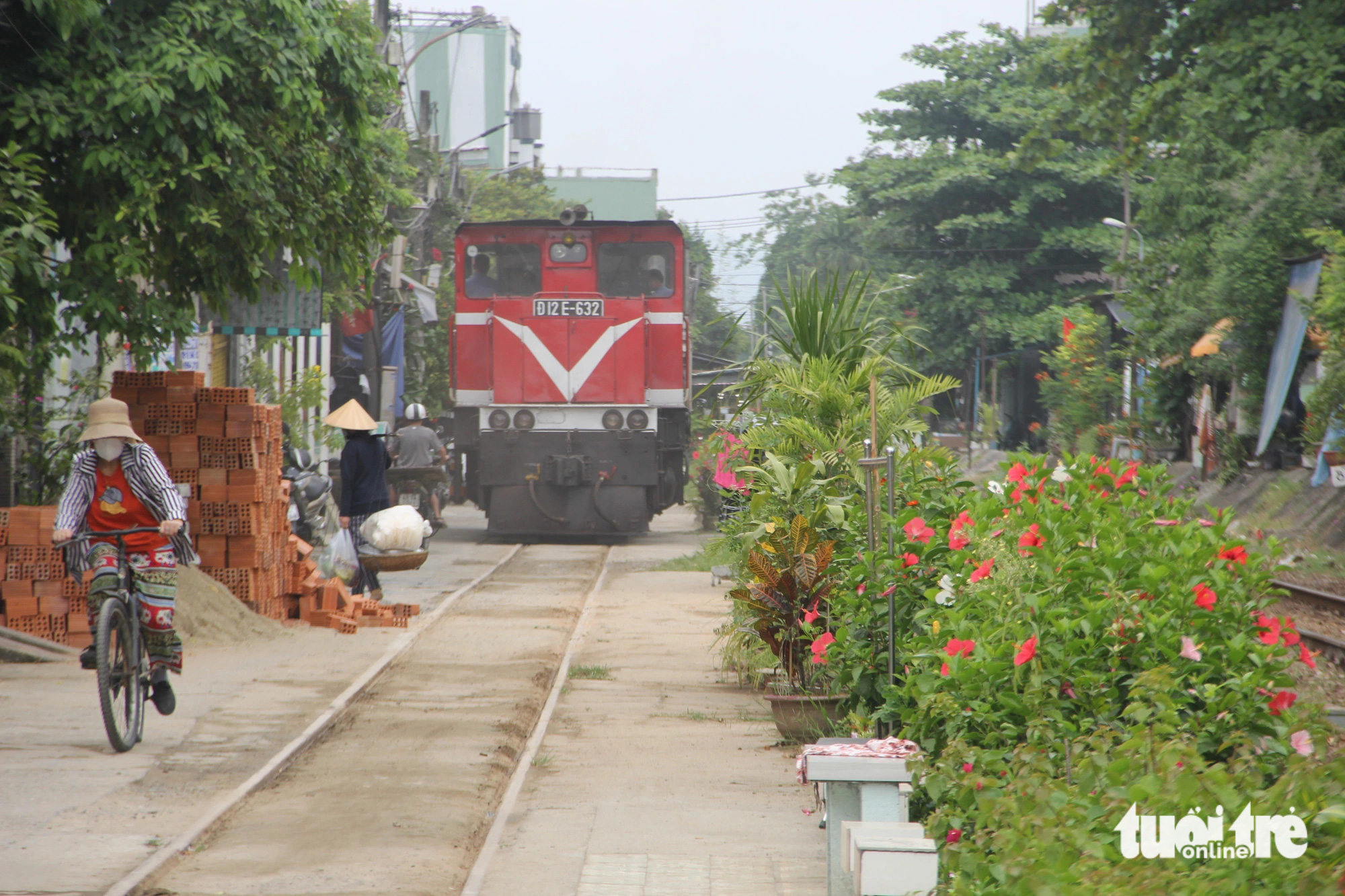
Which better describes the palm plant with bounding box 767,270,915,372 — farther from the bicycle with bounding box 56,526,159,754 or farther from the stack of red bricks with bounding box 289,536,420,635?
the stack of red bricks with bounding box 289,536,420,635

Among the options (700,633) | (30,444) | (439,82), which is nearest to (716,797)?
(700,633)

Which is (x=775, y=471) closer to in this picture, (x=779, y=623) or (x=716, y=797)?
(x=779, y=623)

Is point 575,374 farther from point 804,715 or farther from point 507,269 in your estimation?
point 804,715

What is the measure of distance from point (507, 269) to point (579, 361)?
1958mm

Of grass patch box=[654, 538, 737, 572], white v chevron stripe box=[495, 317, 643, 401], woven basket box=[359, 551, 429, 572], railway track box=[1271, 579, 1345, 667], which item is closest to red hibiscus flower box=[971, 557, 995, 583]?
railway track box=[1271, 579, 1345, 667]

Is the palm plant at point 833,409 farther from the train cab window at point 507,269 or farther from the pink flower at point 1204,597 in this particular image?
the train cab window at point 507,269

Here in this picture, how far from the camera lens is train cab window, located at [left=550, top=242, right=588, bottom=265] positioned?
20172mm

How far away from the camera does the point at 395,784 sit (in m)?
6.44

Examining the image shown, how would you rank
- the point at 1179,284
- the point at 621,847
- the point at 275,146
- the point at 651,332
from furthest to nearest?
the point at 1179,284, the point at 651,332, the point at 275,146, the point at 621,847

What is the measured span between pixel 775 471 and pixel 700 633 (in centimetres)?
411

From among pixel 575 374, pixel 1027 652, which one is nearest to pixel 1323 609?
pixel 575 374

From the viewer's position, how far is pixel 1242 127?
2130 cm

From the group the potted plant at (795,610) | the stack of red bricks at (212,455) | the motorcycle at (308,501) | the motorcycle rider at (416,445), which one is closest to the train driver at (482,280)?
the motorcycle rider at (416,445)

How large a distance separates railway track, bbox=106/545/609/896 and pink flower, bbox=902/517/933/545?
2130 millimetres
